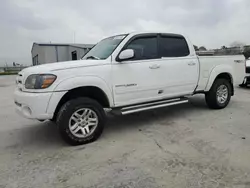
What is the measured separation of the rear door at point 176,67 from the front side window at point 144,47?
17cm

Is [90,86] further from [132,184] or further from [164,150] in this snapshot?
[132,184]

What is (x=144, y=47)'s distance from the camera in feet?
15.4

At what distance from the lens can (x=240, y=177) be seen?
2648 mm

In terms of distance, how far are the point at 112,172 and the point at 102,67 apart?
1.82 meters

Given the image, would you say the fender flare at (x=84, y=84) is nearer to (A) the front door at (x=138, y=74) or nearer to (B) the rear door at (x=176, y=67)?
(A) the front door at (x=138, y=74)

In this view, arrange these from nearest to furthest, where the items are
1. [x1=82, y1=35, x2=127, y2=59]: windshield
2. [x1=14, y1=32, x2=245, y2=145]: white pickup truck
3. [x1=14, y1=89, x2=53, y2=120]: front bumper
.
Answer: [x1=14, y1=89, x2=53, y2=120]: front bumper < [x1=14, y1=32, x2=245, y2=145]: white pickup truck < [x1=82, y1=35, x2=127, y2=59]: windshield

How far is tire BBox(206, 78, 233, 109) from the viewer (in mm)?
5742

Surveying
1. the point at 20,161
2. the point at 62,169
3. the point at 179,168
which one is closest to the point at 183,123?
the point at 179,168

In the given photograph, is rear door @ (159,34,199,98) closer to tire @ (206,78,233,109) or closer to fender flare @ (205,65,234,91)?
fender flare @ (205,65,234,91)

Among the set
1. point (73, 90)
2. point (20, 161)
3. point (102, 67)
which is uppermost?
point (102, 67)

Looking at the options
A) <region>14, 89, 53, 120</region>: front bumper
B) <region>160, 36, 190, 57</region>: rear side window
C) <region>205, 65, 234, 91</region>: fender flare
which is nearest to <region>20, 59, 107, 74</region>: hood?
<region>14, 89, 53, 120</region>: front bumper

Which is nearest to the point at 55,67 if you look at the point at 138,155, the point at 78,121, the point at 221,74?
the point at 78,121

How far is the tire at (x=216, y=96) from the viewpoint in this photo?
574cm

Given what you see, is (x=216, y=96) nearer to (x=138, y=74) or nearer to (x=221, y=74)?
(x=221, y=74)
